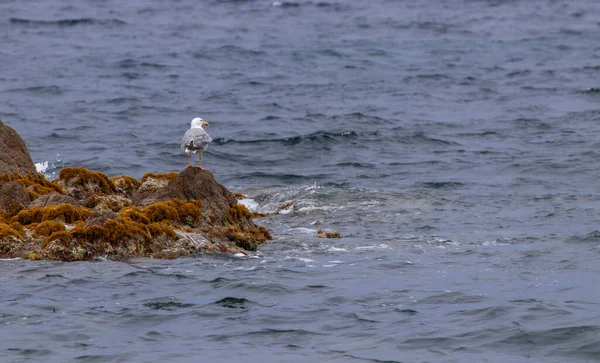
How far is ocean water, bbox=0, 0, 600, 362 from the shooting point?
10695 mm

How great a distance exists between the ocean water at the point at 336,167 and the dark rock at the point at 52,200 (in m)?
1.93

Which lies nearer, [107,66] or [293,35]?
[107,66]

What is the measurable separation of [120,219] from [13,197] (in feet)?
6.88

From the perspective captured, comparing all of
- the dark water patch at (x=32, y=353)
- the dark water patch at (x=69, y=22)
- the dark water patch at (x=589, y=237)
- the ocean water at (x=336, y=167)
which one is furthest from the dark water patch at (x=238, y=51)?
the dark water patch at (x=32, y=353)

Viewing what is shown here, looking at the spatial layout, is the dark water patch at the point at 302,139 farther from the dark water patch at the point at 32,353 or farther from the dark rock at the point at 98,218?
the dark water patch at the point at 32,353

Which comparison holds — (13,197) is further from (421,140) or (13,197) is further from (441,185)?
(421,140)

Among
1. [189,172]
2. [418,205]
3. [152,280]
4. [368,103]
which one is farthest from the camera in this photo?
[368,103]

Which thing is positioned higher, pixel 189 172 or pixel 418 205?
pixel 189 172

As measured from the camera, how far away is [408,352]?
10.1 metres

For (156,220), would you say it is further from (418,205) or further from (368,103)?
(368,103)

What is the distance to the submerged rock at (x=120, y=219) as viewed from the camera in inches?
509

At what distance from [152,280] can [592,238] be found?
682cm

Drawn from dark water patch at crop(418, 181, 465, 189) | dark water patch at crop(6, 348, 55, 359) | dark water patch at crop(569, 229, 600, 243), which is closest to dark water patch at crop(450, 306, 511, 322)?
dark water patch at crop(569, 229, 600, 243)

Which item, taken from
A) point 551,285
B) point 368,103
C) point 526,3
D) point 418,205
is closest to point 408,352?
point 551,285
